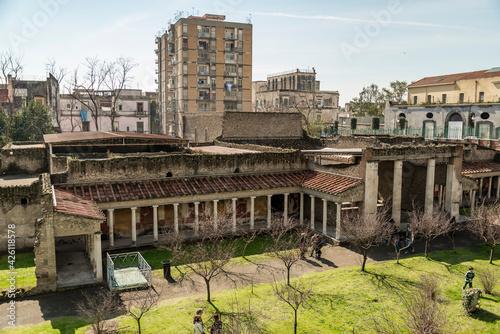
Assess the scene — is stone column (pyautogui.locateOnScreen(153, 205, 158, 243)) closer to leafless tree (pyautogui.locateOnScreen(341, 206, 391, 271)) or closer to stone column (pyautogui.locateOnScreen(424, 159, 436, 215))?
leafless tree (pyautogui.locateOnScreen(341, 206, 391, 271))

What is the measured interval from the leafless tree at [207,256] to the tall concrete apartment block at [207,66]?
4917 cm

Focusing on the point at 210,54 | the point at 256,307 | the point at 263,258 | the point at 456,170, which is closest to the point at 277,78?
the point at 210,54

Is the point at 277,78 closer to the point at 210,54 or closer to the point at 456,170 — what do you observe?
the point at 210,54

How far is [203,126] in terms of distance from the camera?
51344mm

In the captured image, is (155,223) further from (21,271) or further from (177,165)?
A: (21,271)

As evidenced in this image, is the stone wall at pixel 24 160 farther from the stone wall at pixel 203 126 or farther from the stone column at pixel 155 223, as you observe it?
the stone wall at pixel 203 126

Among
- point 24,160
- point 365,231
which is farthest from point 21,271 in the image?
point 24,160

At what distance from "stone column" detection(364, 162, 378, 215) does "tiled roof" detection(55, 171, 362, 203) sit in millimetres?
595

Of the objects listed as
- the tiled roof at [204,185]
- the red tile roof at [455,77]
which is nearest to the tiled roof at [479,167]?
the tiled roof at [204,185]

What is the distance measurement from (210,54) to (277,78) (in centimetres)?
2539

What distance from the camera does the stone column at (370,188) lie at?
89.1 ft

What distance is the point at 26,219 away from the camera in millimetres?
24328

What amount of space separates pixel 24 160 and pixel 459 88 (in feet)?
176

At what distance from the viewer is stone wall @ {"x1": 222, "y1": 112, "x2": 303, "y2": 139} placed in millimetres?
43375
